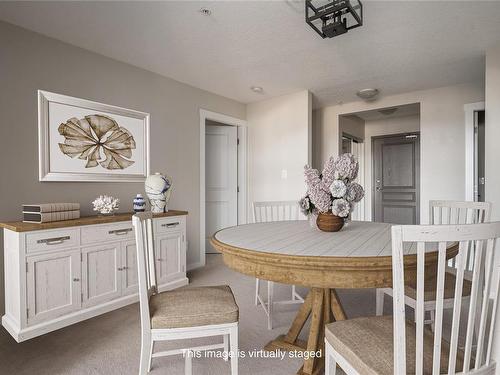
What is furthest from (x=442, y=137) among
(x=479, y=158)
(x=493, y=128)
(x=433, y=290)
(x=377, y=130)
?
(x=433, y=290)

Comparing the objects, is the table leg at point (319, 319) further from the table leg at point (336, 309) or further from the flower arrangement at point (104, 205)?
the flower arrangement at point (104, 205)

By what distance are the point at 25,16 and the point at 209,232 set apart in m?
3.41

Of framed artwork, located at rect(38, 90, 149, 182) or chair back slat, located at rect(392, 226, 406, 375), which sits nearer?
chair back slat, located at rect(392, 226, 406, 375)

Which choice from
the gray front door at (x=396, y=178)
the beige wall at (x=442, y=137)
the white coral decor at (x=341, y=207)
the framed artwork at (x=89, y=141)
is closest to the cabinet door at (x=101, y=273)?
the framed artwork at (x=89, y=141)

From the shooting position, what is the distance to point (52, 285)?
6.83 ft

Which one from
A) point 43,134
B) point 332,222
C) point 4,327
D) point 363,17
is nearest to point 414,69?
point 363,17

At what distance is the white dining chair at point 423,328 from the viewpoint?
2.73 ft

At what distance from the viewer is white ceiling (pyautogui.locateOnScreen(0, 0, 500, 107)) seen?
2.11 m

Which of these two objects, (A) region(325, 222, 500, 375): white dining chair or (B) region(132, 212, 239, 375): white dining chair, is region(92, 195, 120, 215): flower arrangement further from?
(A) region(325, 222, 500, 375): white dining chair

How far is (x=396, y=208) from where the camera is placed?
5766mm

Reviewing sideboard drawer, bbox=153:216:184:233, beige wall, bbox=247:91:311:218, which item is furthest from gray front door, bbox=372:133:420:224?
sideboard drawer, bbox=153:216:184:233

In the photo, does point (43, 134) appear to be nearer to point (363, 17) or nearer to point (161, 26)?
point (161, 26)

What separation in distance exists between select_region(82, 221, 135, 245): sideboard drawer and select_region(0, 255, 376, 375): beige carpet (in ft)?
2.18

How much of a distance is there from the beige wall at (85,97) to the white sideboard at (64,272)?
1.51ft
